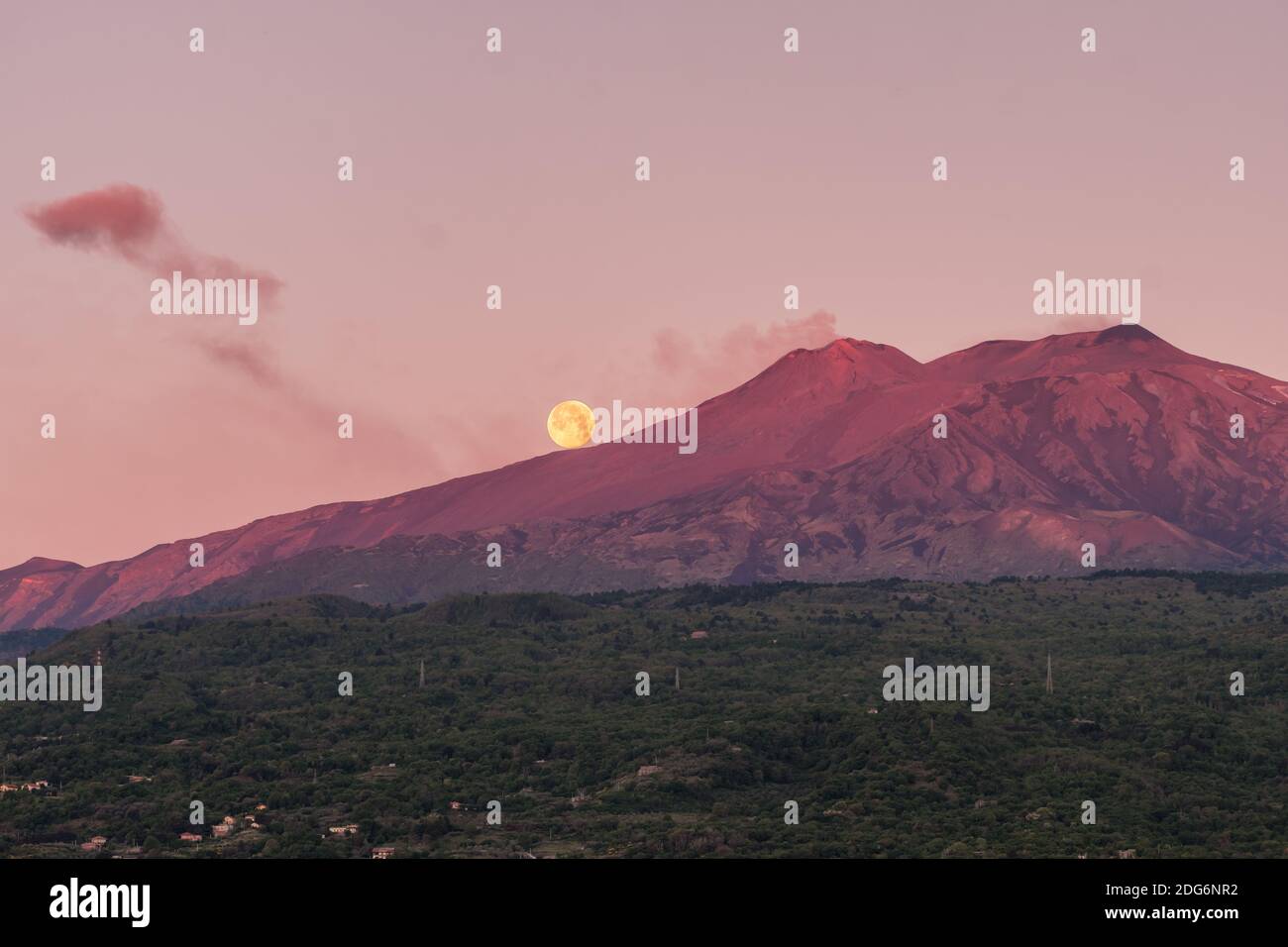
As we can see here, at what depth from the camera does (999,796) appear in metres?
158

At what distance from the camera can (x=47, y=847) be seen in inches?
5679

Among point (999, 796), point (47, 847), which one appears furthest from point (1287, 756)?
point (47, 847)
